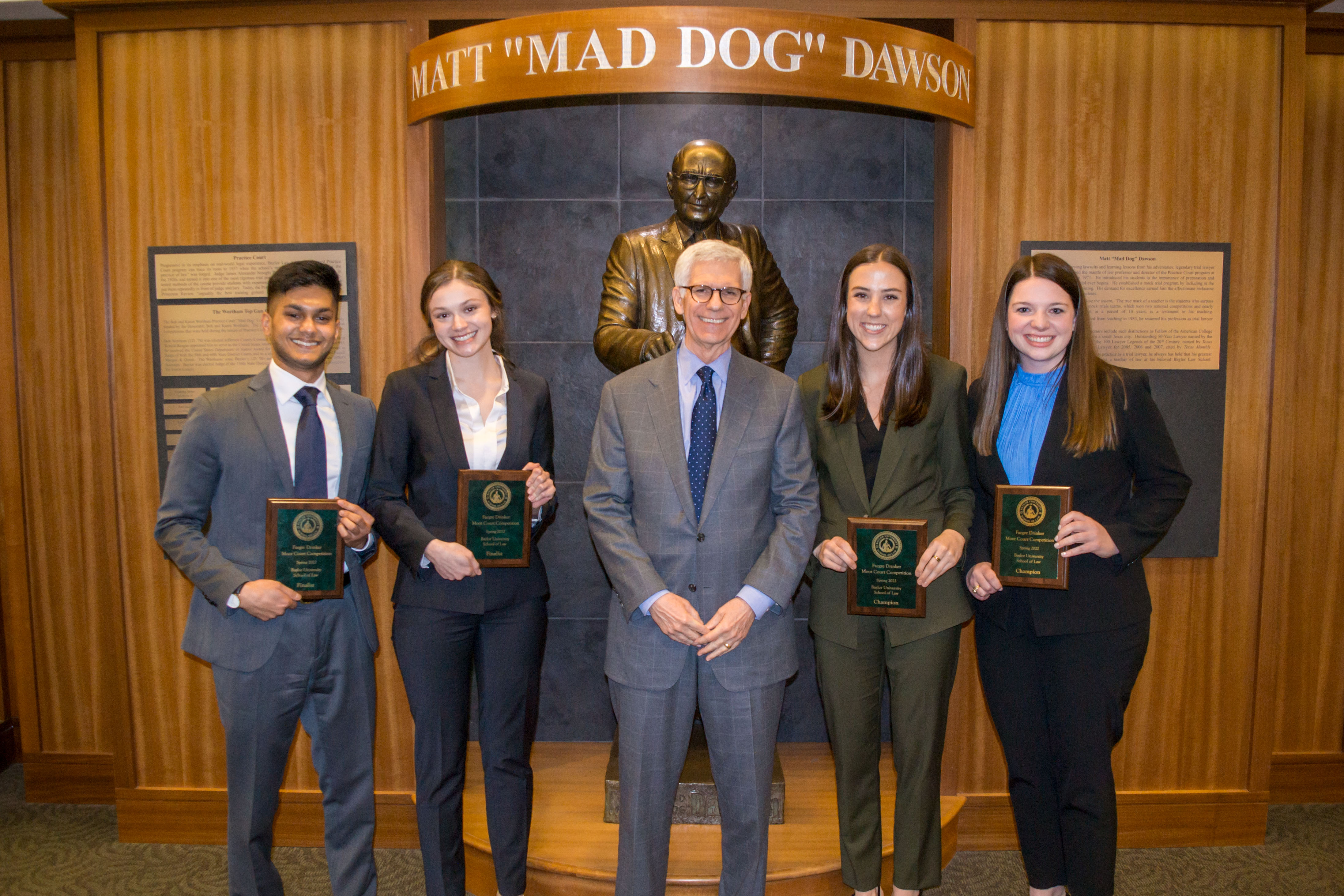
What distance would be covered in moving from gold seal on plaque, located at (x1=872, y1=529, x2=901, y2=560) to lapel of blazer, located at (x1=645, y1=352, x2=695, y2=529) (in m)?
0.49

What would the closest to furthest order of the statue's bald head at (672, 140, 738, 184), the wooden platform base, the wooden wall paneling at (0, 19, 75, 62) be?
the wooden platform base < the statue's bald head at (672, 140, 738, 184) < the wooden wall paneling at (0, 19, 75, 62)

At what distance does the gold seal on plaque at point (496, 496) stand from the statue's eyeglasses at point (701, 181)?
147cm

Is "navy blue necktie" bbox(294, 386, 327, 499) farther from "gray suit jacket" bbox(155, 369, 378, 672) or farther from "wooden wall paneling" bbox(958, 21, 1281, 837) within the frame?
"wooden wall paneling" bbox(958, 21, 1281, 837)

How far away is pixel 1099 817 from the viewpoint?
2.32m

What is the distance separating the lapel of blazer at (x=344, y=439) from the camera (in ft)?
7.83

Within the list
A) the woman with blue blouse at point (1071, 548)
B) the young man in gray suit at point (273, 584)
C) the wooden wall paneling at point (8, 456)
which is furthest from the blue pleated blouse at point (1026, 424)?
the wooden wall paneling at point (8, 456)

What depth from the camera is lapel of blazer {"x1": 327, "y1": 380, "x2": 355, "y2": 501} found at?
2.39m

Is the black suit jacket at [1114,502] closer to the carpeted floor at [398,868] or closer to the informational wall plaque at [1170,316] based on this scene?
the informational wall plaque at [1170,316]

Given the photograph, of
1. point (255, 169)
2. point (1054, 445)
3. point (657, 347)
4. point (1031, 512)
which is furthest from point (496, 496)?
point (255, 169)

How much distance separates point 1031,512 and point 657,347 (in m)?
1.38

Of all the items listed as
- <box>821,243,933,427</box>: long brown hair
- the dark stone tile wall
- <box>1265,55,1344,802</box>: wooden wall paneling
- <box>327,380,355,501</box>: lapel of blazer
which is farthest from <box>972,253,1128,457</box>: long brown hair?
<box>1265,55,1344,802</box>: wooden wall paneling

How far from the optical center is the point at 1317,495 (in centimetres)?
380

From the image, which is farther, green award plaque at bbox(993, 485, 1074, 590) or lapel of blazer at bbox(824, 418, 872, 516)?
lapel of blazer at bbox(824, 418, 872, 516)

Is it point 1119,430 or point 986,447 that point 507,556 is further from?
point 1119,430
